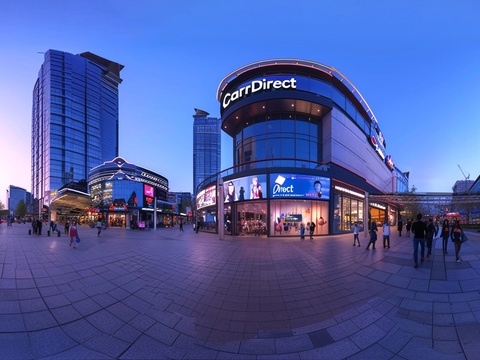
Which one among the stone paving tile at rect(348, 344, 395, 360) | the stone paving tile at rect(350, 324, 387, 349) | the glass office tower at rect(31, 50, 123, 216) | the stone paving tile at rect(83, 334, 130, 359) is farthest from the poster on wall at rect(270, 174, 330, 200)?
the glass office tower at rect(31, 50, 123, 216)

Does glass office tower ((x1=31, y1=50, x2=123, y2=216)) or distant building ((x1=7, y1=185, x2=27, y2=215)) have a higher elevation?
glass office tower ((x1=31, y1=50, x2=123, y2=216))

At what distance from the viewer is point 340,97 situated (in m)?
→ 31.5

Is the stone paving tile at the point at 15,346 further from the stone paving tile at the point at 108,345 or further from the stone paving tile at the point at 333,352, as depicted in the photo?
the stone paving tile at the point at 333,352

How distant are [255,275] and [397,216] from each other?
64.0 meters

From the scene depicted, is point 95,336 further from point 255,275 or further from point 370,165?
point 370,165

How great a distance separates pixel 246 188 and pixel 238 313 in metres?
20.4

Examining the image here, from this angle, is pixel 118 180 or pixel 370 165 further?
pixel 118 180

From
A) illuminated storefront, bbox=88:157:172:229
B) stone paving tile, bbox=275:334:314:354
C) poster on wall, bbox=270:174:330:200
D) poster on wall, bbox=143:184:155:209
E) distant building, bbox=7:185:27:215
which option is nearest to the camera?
stone paving tile, bbox=275:334:314:354

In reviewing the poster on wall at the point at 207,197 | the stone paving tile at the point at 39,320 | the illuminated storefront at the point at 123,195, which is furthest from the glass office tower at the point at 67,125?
the stone paving tile at the point at 39,320

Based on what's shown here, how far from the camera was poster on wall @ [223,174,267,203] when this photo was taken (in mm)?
24578

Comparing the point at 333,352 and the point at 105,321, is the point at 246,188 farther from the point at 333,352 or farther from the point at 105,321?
the point at 333,352

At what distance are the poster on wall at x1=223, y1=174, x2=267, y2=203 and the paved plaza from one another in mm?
15974

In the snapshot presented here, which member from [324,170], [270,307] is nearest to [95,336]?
[270,307]

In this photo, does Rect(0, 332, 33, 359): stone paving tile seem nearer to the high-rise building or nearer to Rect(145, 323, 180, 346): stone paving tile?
Rect(145, 323, 180, 346): stone paving tile
